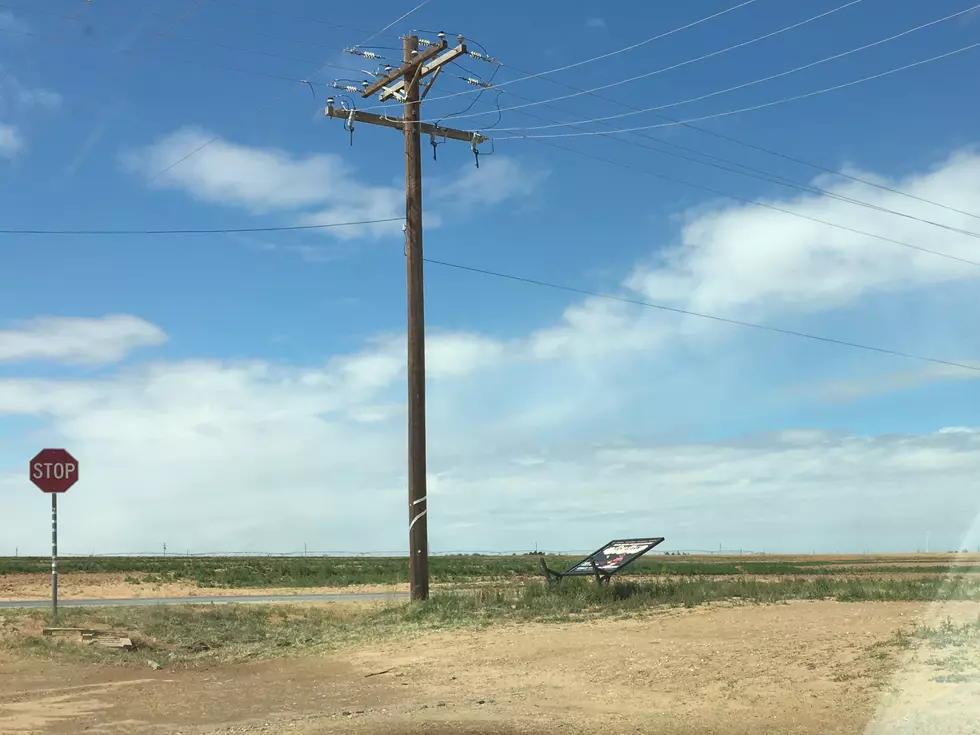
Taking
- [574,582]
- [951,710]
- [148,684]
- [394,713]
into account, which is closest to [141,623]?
[148,684]

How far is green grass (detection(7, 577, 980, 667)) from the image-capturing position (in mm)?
16719

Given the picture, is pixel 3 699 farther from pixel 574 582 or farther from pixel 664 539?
pixel 664 539

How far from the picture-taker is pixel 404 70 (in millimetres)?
21438

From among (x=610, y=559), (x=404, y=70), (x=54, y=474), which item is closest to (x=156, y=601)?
(x=54, y=474)

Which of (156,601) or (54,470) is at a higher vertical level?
(54,470)

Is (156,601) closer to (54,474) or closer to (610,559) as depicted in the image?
(54,474)

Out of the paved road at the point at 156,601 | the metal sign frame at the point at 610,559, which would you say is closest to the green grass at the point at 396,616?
the metal sign frame at the point at 610,559

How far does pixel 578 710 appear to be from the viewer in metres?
10.6

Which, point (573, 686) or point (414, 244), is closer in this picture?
point (573, 686)

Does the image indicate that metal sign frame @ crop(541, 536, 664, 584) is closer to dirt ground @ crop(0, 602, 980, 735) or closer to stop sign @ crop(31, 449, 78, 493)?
dirt ground @ crop(0, 602, 980, 735)

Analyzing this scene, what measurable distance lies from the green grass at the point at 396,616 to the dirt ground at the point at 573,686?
3.51ft

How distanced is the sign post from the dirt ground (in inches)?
214

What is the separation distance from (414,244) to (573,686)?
11.5 m

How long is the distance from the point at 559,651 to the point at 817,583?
29.2 feet
